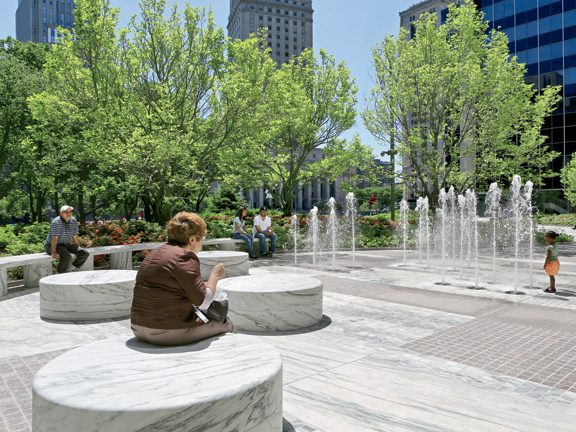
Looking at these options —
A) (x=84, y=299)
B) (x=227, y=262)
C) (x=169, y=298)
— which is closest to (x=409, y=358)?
(x=169, y=298)

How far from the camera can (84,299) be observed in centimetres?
655

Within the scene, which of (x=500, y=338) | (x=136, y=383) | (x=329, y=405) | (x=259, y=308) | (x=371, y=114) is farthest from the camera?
(x=371, y=114)

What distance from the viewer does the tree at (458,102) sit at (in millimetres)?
20062

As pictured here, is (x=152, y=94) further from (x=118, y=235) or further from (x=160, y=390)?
(x=160, y=390)

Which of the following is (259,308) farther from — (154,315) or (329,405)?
(154,315)

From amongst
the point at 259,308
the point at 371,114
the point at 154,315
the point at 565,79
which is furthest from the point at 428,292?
the point at 565,79

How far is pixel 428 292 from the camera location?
864cm

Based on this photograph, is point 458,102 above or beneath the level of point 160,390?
above

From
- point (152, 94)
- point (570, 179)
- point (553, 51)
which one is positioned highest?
point (553, 51)

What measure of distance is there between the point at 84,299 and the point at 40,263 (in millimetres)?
3605

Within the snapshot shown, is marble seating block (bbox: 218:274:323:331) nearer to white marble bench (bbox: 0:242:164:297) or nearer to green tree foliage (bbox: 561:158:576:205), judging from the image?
white marble bench (bbox: 0:242:164:297)

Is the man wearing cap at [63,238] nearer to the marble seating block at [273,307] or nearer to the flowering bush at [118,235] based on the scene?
the flowering bush at [118,235]

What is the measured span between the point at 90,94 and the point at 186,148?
153 inches

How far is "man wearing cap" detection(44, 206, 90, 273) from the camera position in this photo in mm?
8961
